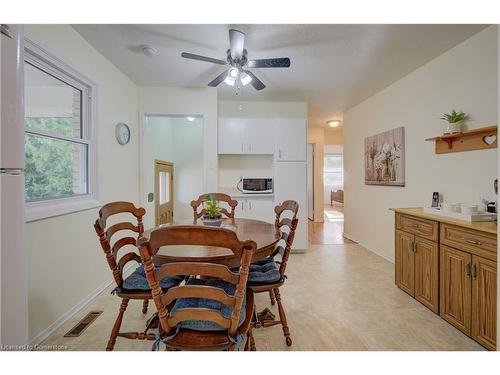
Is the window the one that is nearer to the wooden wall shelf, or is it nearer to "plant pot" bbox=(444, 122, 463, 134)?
the wooden wall shelf

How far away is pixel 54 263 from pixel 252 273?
1558 millimetres

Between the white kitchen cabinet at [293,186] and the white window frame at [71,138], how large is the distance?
98.0 inches

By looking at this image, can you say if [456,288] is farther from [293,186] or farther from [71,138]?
[71,138]

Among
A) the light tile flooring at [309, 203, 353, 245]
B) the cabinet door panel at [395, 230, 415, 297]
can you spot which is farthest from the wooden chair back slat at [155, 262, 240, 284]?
the light tile flooring at [309, 203, 353, 245]

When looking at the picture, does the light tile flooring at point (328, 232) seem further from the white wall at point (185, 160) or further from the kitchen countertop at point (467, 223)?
the white wall at point (185, 160)

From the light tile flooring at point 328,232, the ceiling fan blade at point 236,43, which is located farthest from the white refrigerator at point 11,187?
the light tile flooring at point 328,232

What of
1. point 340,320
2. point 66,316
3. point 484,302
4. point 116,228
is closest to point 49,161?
point 116,228

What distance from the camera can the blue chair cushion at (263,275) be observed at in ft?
5.48

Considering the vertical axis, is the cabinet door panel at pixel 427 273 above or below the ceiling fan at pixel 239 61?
below

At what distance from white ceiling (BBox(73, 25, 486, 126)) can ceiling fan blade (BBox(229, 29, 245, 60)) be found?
170mm

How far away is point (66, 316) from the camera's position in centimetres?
206

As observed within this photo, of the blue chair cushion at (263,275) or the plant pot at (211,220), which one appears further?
the plant pot at (211,220)

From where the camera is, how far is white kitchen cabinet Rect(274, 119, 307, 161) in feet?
13.1
